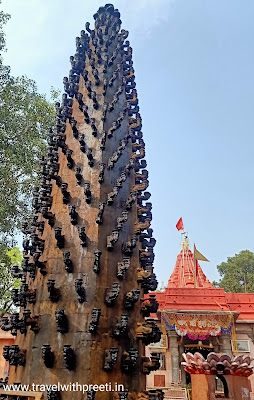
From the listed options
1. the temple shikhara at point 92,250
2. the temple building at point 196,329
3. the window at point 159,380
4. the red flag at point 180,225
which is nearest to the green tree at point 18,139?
the temple shikhara at point 92,250

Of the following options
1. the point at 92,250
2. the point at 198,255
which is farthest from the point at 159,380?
the point at 92,250

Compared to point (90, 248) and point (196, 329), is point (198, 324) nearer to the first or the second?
point (196, 329)

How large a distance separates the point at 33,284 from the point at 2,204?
7.11 m

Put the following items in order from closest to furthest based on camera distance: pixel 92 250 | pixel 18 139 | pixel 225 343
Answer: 1. pixel 92 250
2. pixel 18 139
3. pixel 225 343

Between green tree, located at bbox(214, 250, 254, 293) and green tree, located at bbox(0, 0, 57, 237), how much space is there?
103 ft

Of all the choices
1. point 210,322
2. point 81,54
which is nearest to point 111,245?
point 81,54

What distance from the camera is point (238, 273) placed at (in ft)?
133

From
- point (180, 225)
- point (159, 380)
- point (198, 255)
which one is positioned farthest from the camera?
point (180, 225)

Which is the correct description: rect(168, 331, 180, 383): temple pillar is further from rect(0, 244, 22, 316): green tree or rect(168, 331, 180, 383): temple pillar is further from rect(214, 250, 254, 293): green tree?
rect(214, 250, 254, 293): green tree

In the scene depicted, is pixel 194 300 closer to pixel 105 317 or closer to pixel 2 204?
pixel 2 204

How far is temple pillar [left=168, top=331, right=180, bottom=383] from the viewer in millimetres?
18717

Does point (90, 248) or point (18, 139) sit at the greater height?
point (18, 139)

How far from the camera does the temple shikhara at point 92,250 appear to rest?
423 centimetres

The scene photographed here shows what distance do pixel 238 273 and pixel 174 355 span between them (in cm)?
2383
